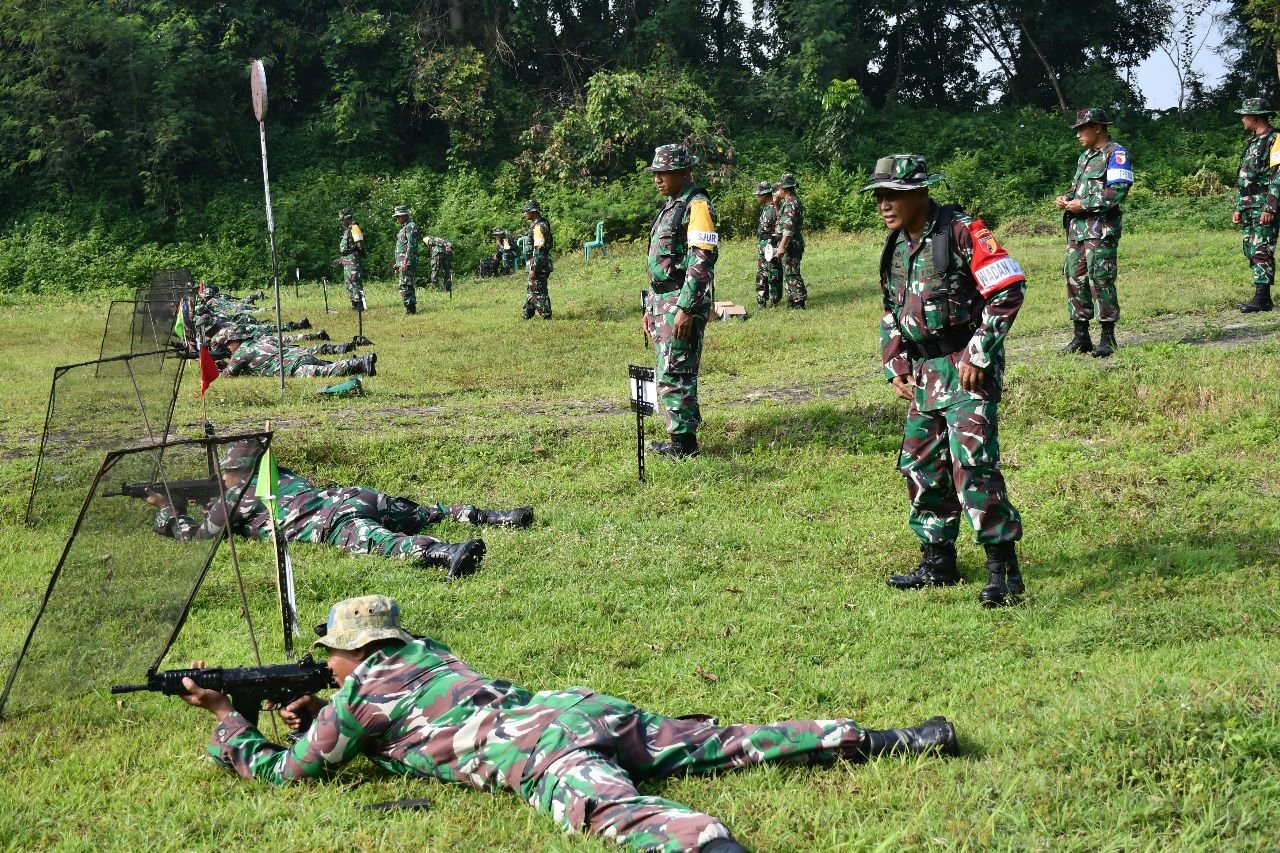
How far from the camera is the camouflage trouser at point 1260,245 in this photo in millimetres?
13125

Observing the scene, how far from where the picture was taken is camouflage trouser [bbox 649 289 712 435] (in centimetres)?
898

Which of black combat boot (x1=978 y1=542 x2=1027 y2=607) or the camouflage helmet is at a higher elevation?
the camouflage helmet

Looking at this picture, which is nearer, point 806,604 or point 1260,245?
point 806,604

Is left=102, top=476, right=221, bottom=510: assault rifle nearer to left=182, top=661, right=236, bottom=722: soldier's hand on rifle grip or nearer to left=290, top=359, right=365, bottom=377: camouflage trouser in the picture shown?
left=182, top=661, right=236, bottom=722: soldier's hand on rifle grip

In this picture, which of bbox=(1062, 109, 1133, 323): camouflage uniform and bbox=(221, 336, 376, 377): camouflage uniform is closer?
bbox=(1062, 109, 1133, 323): camouflage uniform

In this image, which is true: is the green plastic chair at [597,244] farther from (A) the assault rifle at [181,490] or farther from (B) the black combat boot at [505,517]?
(A) the assault rifle at [181,490]

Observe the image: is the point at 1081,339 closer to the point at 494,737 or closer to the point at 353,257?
the point at 494,737

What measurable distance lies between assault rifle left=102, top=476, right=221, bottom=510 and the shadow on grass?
5.33 meters

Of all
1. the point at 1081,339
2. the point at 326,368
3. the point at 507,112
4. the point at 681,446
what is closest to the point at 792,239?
the point at 1081,339

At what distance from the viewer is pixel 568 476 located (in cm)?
935

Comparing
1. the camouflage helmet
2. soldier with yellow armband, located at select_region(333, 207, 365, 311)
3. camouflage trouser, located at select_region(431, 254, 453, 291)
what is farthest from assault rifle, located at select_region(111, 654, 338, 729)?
camouflage trouser, located at select_region(431, 254, 453, 291)

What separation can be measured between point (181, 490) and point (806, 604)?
3.16 metres

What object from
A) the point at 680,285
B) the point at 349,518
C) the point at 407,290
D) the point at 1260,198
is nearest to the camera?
the point at 349,518

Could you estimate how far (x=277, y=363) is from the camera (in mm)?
15227
